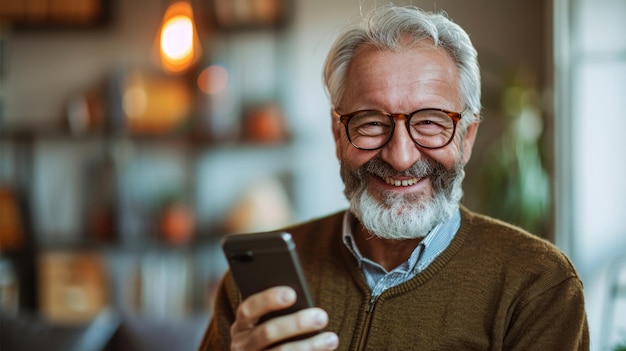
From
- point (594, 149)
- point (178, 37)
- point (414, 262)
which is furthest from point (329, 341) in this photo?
point (594, 149)

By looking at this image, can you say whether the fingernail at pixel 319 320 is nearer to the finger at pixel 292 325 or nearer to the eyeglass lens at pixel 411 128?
the finger at pixel 292 325

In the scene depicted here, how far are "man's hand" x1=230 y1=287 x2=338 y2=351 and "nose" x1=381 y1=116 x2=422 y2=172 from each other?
12.4 inches

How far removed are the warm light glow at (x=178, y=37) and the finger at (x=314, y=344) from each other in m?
1.76

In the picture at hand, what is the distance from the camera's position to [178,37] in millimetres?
2834

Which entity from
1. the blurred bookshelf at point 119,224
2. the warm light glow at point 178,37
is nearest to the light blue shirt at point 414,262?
the warm light glow at point 178,37

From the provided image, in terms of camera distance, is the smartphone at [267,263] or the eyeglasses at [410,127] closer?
the smartphone at [267,263]

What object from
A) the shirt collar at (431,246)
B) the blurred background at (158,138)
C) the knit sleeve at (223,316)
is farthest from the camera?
the blurred background at (158,138)

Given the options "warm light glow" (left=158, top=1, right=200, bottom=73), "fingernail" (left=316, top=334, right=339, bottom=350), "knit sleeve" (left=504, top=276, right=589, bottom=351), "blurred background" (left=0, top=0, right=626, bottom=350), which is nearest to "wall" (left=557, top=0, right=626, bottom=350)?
"blurred background" (left=0, top=0, right=626, bottom=350)

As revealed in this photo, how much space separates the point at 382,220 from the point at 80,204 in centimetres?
326

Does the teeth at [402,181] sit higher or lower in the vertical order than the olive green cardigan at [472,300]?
higher

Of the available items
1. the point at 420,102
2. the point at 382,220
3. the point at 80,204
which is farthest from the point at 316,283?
the point at 80,204

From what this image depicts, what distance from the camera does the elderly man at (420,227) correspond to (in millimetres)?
1371

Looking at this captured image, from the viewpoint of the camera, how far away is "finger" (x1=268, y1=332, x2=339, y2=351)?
1.25 m

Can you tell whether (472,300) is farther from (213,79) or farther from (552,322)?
(213,79)
